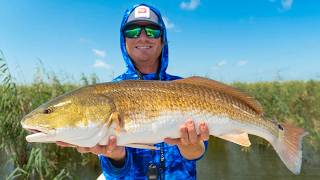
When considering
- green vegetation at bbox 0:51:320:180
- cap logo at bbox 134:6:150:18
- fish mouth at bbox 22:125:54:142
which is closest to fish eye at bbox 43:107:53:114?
fish mouth at bbox 22:125:54:142

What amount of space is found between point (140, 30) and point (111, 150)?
39.6 inches

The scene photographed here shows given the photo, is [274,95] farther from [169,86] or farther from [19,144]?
[169,86]

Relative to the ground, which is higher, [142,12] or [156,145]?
[142,12]

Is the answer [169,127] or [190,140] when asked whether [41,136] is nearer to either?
[169,127]

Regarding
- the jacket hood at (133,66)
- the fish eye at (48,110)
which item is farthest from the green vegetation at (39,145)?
the fish eye at (48,110)

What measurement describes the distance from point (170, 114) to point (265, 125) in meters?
0.78

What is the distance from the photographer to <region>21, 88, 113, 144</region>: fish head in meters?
2.95

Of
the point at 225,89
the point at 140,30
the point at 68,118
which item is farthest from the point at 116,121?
the point at 140,30

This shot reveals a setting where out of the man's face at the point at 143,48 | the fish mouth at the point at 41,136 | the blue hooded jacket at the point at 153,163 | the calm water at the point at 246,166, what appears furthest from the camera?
the calm water at the point at 246,166

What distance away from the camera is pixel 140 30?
3.68 m

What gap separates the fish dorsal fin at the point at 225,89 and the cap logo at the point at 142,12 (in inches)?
30.2

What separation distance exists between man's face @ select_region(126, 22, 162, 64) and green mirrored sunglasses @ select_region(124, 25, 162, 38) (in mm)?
24

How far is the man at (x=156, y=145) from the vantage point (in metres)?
3.29

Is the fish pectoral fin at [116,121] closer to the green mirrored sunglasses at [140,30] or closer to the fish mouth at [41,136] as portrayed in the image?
the fish mouth at [41,136]
